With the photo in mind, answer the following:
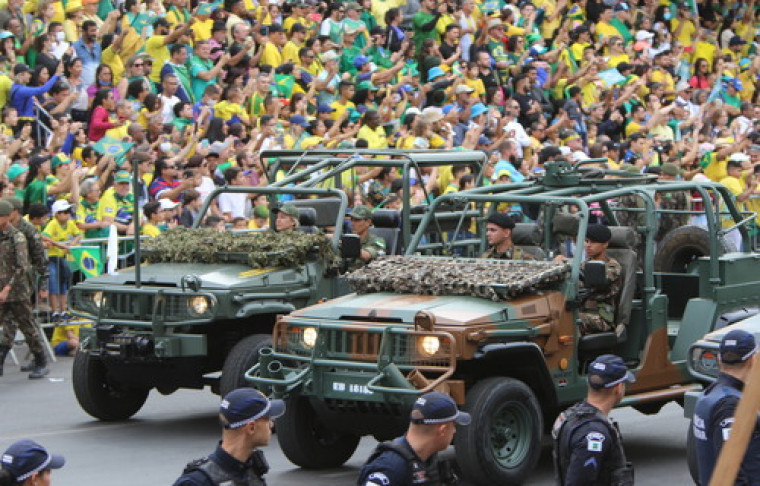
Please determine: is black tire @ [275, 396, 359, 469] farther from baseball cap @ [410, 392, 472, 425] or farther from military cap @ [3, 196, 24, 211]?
military cap @ [3, 196, 24, 211]

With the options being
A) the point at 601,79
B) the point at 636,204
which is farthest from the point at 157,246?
the point at 601,79

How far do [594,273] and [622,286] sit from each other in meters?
0.88

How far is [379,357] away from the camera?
32.5 ft

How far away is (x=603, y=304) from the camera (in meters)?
11.2

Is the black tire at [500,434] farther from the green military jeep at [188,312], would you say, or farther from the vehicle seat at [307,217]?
the vehicle seat at [307,217]

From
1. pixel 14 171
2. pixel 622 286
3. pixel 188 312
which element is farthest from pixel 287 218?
pixel 14 171

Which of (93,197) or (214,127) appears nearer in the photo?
(93,197)

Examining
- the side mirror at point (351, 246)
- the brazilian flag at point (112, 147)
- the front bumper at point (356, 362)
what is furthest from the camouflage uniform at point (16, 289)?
the front bumper at point (356, 362)

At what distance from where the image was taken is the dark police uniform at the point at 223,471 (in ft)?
18.6

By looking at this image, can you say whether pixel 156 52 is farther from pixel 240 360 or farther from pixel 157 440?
pixel 240 360

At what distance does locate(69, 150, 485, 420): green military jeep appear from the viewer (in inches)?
473

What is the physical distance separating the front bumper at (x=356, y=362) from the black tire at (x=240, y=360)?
1.07 meters

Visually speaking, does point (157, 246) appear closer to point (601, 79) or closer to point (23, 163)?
point (23, 163)

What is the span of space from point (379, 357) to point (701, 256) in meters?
3.77
